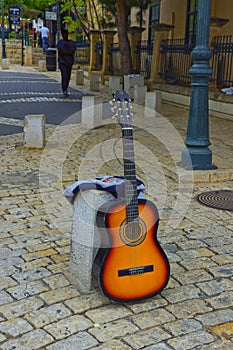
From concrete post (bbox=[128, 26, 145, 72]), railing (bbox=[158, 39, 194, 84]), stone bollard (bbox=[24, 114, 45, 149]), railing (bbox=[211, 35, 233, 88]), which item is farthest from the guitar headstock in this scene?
concrete post (bbox=[128, 26, 145, 72])

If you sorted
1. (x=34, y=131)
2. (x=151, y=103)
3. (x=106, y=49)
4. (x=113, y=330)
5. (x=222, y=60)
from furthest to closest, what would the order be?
(x=106, y=49) < (x=222, y=60) < (x=151, y=103) < (x=34, y=131) < (x=113, y=330)

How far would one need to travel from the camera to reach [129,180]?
3.03 metres

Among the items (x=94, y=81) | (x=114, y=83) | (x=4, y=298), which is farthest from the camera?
(x=94, y=81)

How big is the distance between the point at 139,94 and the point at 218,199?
8.34 m

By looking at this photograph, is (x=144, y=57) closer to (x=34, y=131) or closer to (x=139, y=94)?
(x=139, y=94)

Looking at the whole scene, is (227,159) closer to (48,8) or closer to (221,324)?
(221,324)

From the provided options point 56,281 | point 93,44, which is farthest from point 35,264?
point 93,44

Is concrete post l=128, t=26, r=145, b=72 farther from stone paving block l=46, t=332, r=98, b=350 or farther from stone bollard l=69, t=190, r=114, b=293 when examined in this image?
stone paving block l=46, t=332, r=98, b=350

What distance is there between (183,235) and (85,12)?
24435 millimetres

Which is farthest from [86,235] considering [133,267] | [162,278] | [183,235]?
[183,235]

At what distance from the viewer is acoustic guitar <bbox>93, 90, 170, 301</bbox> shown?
2980mm

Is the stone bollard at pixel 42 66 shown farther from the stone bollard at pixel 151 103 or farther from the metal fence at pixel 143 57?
the stone bollard at pixel 151 103

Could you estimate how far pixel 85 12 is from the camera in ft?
87.6

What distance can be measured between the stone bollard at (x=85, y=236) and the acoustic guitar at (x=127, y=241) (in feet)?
0.22
